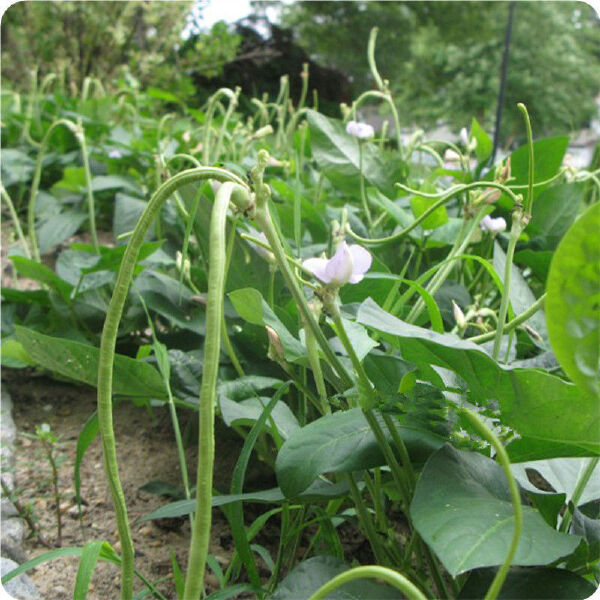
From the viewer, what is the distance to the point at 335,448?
0.57 metres

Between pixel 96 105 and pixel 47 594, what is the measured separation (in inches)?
68.1

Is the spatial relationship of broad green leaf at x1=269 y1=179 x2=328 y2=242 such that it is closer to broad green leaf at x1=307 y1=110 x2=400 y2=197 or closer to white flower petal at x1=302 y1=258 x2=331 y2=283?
broad green leaf at x1=307 y1=110 x2=400 y2=197

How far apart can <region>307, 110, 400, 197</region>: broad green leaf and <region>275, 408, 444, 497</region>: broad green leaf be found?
0.66m

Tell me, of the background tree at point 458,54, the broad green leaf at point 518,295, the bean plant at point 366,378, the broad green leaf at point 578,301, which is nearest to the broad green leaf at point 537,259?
the bean plant at point 366,378

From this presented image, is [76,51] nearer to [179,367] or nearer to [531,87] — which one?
[179,367]

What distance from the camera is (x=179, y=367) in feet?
2.89

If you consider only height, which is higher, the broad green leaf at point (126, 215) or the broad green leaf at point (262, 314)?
the broad green leaf at point (262, 314)

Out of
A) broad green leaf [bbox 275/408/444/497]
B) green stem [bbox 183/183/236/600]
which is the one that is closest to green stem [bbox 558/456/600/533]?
broad green leaf [bbox 275/408/444/497]

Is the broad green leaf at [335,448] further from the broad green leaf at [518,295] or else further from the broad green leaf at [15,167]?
the broad green leaf at [15,167]

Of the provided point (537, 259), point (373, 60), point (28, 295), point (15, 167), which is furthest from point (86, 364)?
point (15, 167)

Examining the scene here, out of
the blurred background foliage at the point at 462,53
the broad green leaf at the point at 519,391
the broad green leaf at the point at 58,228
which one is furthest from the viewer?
the blurred background foliage at the point at 462,53

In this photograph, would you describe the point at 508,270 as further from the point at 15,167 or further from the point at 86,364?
the point at 15,167

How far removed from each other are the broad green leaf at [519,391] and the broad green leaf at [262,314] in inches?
5.0

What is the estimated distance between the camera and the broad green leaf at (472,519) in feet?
1.44
